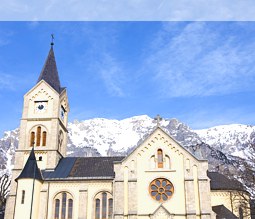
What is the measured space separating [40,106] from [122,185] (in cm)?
1893

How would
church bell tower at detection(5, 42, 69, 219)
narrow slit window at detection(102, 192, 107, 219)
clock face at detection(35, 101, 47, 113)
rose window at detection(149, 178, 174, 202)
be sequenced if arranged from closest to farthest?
rose window at detection(149, 178, 174, 202), narrow slit window at detection(102, 192, 107, 219), church bell tower at detection(5, 42, 69, 219), clock face at detection(35, 101, 47, 113)

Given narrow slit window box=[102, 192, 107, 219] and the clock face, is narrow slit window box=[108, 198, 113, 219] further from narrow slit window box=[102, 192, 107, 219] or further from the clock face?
the clock face

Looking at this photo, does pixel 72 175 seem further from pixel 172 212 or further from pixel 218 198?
pixel 218 198

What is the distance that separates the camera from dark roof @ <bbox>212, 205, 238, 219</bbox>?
1669 inches

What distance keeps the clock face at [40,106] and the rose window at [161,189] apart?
66.4ft

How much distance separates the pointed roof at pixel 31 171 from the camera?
4581 cm

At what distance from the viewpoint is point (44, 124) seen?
53.9 metres

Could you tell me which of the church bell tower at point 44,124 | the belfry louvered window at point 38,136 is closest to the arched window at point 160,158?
the church bell tower at point 44,124

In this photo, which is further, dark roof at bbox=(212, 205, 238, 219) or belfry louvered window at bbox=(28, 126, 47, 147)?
belfry louvered window at bbox=(28, 126, 47, 147)

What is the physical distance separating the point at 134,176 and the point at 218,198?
432 inches

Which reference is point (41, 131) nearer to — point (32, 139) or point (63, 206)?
point (32, 139)

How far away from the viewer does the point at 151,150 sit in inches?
1762

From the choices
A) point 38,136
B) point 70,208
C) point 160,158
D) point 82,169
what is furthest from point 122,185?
point 38,136

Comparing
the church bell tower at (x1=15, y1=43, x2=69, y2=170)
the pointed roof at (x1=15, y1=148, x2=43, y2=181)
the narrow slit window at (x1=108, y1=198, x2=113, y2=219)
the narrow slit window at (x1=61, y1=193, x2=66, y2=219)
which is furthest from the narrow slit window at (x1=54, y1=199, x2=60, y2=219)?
the narrow slit window at (x1=108, y1=198, x2=113, y2=219)
